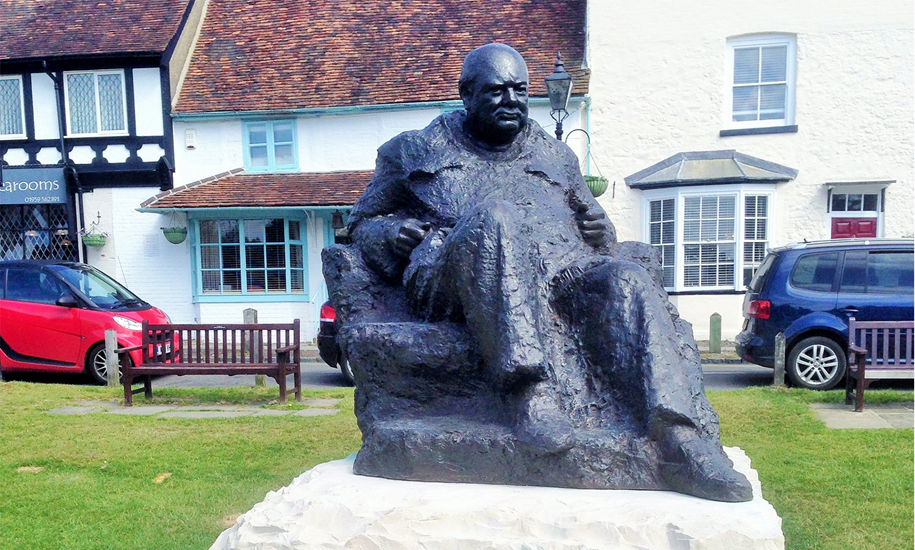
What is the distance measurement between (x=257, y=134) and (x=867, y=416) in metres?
11.7

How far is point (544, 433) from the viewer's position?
111 inches

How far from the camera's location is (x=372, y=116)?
14.5 m

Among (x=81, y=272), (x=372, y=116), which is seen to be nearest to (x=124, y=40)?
(x=372, y=116)

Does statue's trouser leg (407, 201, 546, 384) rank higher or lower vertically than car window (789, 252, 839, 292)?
higher

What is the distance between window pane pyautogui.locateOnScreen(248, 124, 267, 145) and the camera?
15094 mm

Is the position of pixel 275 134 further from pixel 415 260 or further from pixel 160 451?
pixel 415 260

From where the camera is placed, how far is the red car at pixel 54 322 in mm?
10008

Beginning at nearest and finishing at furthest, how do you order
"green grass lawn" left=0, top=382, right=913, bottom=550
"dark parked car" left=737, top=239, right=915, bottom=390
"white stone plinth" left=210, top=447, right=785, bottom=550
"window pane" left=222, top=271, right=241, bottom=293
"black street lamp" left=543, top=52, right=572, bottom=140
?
"white stone plinth" left=210, top=447, right=785, bottom=550
"green grass lawn" left=0, top=382, right=913, bottom=550
"dark parked car" left=737, top=239, right=915, bottom=390
"black street lamp" left=543, top=52, right=572, bottom=140
"window pane" left=222, top=271, right=241, bottom=293

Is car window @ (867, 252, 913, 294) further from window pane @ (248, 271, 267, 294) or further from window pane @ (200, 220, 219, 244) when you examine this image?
window pane @ (200, 220, 219, 244)

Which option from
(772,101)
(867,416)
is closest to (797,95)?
(772,101)

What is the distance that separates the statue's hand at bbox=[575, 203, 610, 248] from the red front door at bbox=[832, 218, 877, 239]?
1193cm

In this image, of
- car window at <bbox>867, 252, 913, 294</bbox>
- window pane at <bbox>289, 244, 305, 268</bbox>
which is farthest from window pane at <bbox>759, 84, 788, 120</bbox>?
window pane at <bbox>289, 244, 305, 268</bbox>

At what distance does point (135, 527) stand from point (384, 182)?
240 cm

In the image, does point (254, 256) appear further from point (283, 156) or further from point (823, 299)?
point (823, 299)
